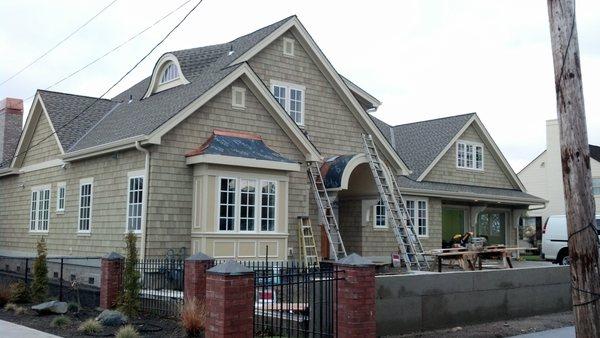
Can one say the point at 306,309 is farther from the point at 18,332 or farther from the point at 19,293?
the point at 19,293

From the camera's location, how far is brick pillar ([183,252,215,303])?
11.7 metres

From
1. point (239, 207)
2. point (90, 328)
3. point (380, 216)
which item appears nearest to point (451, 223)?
point (380, 216)

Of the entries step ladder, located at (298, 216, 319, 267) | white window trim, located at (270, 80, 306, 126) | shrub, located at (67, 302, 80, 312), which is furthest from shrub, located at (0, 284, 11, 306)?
white window trim, located at (270, 80, 306, 126)

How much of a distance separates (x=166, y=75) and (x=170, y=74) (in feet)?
0.88

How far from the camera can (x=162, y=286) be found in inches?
567

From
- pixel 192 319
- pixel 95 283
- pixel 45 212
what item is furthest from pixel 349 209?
pixel 192 319

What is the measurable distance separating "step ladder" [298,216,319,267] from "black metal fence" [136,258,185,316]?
15.9 ft

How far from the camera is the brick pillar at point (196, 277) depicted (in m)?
11.7

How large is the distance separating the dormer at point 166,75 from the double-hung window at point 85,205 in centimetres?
411

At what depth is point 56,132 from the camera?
21.3 metres

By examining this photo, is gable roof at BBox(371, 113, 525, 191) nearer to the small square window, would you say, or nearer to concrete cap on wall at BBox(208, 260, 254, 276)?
the small square window

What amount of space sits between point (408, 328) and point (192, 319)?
3.72m

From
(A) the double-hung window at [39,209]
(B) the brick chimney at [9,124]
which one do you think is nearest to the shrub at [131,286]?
(A) the double-hung window at [39,209]

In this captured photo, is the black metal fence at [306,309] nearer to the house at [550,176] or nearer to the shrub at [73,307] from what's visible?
the shrub at [73,307]
